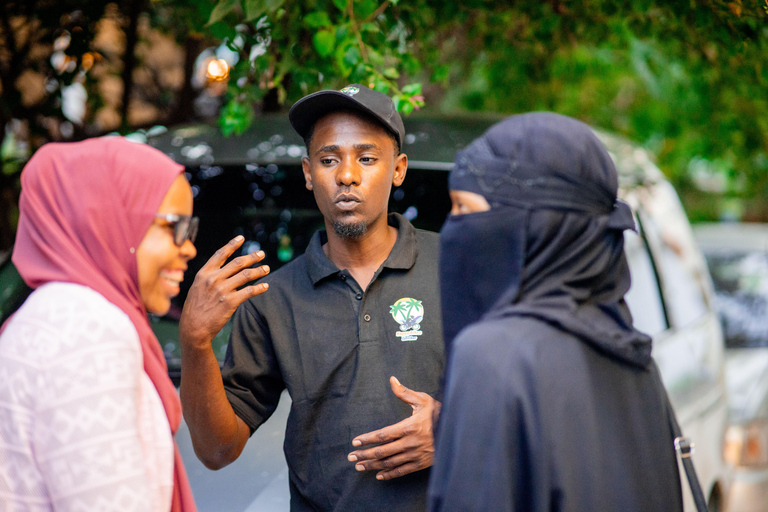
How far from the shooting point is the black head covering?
1415mm

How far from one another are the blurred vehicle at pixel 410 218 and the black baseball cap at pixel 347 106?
698 millimetres

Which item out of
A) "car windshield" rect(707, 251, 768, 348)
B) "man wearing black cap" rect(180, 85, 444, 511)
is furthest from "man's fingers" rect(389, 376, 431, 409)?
"car windshield" rect(707, 251, 768, 348)

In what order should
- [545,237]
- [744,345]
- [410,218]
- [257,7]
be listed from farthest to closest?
[744,345], [410,218], [257,7], [545,237]

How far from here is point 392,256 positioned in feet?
7.26

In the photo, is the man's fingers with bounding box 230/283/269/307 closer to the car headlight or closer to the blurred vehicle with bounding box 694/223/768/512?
the blurred vehicle with bounding box 694/223/768/512

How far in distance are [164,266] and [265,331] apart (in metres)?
0.64

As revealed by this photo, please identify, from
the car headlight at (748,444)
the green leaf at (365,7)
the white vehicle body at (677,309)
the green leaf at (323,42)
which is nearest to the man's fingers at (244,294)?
the green leaf at (323,42)

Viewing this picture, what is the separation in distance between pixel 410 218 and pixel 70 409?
1.89m

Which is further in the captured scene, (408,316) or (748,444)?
(748,444)

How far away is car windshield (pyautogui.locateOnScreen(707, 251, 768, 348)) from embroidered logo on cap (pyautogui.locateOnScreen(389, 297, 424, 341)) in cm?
473

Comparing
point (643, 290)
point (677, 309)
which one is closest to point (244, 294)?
point (643, 290)

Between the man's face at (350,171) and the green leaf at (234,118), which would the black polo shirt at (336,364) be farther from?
the green leaf at (234,118)

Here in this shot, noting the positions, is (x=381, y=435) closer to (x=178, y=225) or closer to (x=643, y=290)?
(x=178, y=225)

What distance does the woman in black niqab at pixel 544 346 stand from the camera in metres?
1.32
